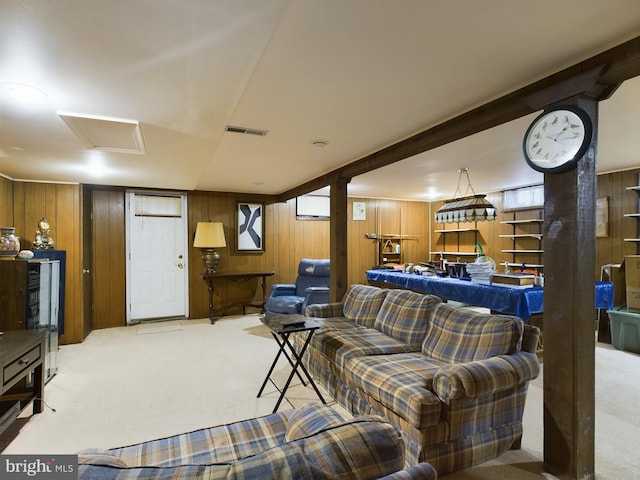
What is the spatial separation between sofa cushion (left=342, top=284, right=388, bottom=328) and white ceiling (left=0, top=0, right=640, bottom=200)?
4.85 feet

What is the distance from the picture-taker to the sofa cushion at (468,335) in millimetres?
2170

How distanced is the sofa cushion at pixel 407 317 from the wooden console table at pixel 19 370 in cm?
275

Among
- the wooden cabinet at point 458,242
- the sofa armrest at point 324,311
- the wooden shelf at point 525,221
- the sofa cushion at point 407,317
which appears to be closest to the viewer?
the sofa cushion at point 407,317

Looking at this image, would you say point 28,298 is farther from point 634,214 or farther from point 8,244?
point 634,214

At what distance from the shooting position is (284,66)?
1.84 meters

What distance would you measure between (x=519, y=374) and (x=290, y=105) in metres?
2.22

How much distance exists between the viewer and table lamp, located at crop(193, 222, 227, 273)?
5.61 meters

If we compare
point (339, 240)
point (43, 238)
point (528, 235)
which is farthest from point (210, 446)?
point (528, 235)

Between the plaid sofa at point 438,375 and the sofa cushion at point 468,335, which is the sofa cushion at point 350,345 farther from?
the sofa cushion at point 468,335

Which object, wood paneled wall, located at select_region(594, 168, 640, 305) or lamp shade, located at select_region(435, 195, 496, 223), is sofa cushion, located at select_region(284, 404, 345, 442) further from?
wood paneled wall, located at select_region(594, 168, 640, 305)

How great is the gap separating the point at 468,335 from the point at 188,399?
2.30 m

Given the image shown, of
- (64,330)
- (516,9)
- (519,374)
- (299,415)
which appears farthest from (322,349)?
(64,330)

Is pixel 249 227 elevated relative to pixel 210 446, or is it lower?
elevated

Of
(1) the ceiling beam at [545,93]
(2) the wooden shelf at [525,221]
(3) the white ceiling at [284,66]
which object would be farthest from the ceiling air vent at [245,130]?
(2) the wooden shelf at [525,221]
